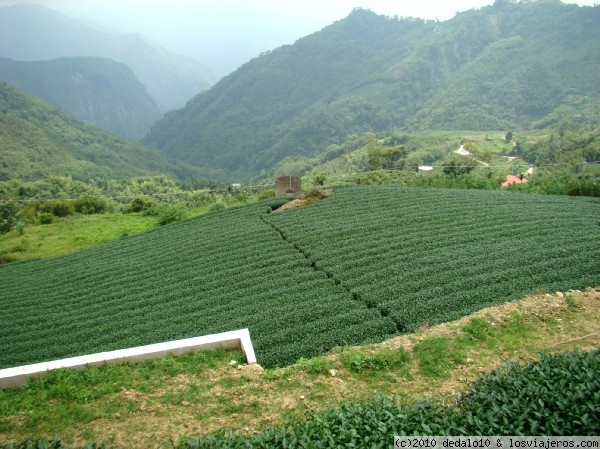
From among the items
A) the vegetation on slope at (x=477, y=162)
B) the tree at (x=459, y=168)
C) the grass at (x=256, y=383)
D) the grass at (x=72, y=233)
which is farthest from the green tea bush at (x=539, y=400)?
the tree at (x=459, y=168)

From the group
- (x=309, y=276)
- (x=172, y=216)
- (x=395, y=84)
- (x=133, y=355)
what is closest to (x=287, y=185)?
(x=172, y=216)

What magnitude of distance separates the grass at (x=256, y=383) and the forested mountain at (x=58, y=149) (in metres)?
60.2

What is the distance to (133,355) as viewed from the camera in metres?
7.47

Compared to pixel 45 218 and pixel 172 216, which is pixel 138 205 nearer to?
pixel 45 218

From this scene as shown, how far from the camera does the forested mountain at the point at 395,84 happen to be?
303 ft

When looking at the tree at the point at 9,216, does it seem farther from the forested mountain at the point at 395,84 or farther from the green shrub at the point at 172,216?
the forested mountain at the point at 395,84

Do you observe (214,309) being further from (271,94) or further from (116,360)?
(271,94)

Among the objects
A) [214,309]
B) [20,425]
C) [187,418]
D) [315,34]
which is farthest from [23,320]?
[315,34]

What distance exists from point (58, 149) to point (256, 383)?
77.4 metres

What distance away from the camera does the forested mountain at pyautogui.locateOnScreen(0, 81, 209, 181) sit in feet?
201

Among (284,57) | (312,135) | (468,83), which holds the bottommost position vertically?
(312,135)

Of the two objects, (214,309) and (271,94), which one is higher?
(271,94)

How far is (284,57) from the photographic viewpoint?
16800 cm

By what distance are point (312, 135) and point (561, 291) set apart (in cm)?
10663
